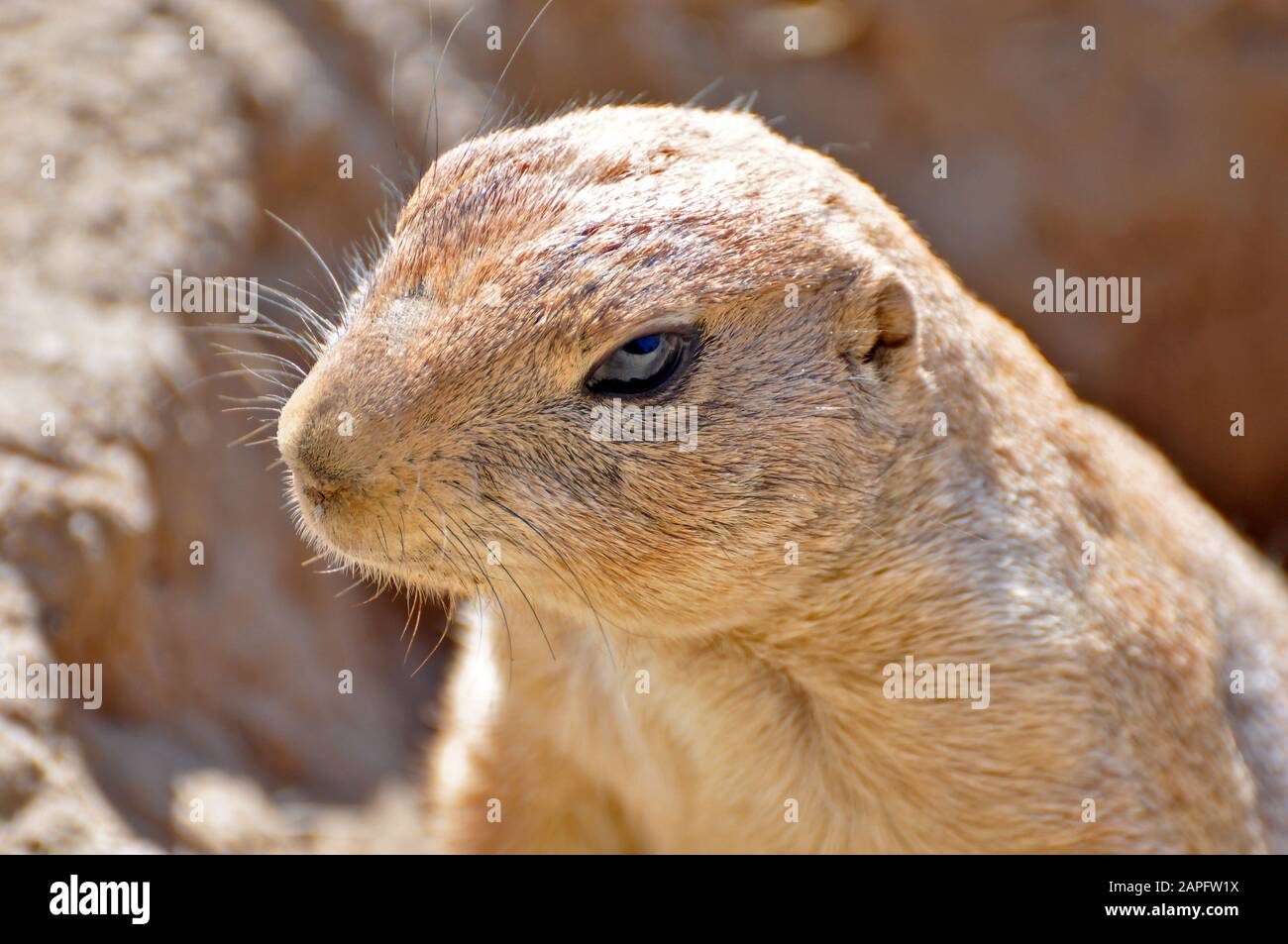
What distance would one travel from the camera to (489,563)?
9.59 ft

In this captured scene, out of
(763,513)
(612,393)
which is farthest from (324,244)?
(763,513)

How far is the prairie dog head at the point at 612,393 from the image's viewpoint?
2.82 meters

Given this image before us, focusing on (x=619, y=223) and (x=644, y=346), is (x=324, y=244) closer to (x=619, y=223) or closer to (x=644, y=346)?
(x=619, y=223)

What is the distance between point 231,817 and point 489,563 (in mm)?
2325

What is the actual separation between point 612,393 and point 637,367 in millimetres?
82

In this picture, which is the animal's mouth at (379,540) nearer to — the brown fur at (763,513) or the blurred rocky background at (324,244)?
the brown fur at (763,513)

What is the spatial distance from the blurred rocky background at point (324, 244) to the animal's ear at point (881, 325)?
1370 mm

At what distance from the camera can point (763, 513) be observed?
296cm

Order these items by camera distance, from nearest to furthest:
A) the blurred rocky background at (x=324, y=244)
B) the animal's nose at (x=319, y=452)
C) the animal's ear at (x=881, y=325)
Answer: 1. the animal's nose at (x=319, y=452)
2. the animal's ear at (x=881, y=325)
3. the blurred rocky background at (x=324, y=244)

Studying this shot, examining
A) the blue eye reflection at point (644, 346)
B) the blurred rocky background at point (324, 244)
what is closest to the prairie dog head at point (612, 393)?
the blue eye reflection at point (644, 346)

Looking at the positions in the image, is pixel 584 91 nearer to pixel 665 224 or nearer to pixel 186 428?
pixel 186 428

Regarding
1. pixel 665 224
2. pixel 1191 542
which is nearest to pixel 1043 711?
pixel 1191 542

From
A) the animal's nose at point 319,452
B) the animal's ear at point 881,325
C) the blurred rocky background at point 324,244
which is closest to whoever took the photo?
the animal's nose at point 319,452

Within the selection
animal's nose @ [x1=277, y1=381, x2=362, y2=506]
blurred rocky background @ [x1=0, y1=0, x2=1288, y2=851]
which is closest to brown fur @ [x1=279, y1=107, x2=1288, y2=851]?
animal's nose @ [x1=277, y1=381, x2=362, y2=506]
